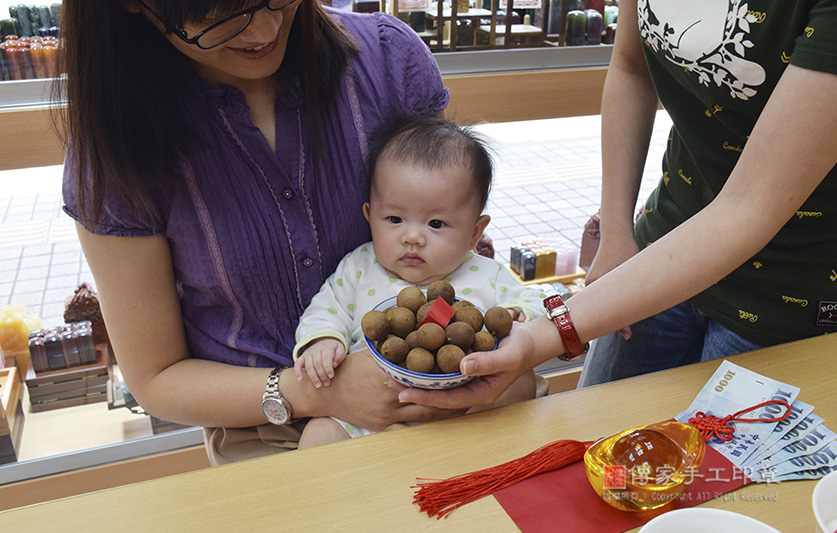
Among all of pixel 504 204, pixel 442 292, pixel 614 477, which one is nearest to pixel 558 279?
pixel 504 204

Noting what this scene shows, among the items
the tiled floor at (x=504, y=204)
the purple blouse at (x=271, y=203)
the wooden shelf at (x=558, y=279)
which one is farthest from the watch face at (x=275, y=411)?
the wooden shelf at (x=558, y=279)

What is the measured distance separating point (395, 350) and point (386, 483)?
196 millimetres

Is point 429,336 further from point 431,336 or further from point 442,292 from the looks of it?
point 442,292

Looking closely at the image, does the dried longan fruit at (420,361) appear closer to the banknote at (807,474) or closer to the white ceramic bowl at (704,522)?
the white ceramic bowl at (704,522)

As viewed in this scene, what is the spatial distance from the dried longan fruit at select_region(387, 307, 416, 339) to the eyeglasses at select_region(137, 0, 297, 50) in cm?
49

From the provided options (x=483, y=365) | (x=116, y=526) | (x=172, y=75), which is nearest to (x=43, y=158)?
(x=172, y=75)

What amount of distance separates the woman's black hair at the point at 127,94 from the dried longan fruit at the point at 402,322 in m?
0.45

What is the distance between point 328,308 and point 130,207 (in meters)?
0.39

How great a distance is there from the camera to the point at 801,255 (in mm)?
1121

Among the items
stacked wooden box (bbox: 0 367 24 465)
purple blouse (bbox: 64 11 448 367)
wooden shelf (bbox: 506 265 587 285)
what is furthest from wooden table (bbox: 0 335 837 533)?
wooden shelf (bbox: 506 265 587 285)

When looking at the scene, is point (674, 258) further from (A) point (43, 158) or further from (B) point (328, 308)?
(A) point (43, 158)

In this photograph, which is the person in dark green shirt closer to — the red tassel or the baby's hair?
the red tassel

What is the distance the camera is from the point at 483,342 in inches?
37.8

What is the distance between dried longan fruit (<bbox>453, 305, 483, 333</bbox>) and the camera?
3.23 feet
